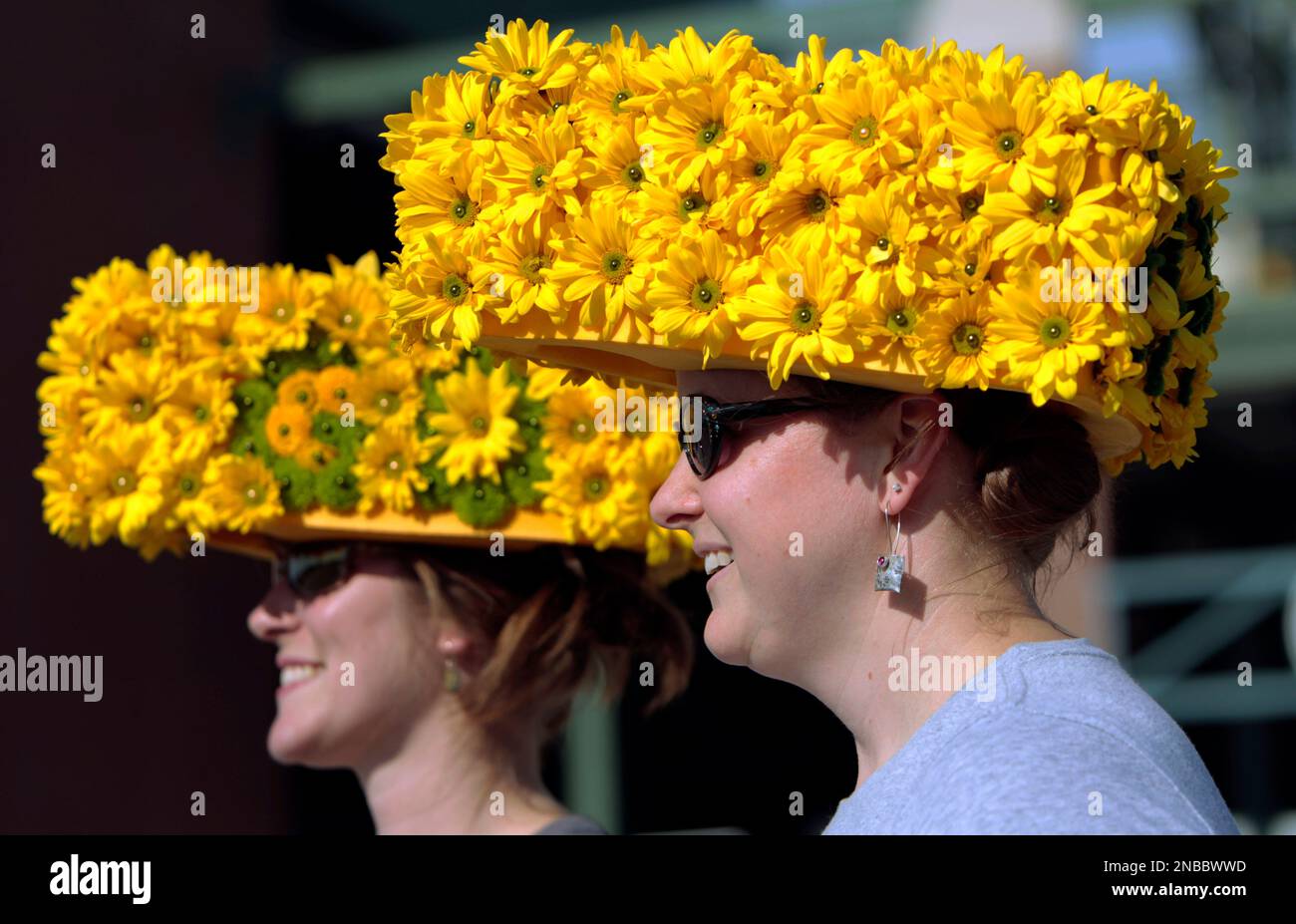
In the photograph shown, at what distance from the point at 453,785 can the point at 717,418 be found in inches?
62.2

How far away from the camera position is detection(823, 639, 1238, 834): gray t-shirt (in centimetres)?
189

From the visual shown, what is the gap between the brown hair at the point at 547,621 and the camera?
149 inches

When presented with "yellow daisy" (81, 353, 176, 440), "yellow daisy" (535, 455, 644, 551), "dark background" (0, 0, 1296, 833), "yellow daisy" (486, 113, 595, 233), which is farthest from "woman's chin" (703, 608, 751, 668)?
"dark background" (0, 0, 1296, 833)

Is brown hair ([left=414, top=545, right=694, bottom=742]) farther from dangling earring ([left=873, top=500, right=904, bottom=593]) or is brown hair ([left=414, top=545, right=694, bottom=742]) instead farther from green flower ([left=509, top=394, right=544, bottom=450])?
dangling earring ([left=873, top=500, right=904, bottom=593])

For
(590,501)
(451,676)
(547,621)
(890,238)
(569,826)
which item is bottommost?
(569,826)

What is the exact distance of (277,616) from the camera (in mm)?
3928

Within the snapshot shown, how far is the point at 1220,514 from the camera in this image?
11.4m

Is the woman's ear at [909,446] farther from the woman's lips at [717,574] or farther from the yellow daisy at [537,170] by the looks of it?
the yellow daisy at [537,170]

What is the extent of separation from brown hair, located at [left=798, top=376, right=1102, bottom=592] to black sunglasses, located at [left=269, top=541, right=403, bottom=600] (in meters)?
1.74

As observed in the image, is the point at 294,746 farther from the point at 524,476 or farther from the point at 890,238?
the point at 890,238

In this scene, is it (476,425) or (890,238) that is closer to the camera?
(890,238)

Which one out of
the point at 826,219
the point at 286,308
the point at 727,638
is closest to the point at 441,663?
the point at 286,308

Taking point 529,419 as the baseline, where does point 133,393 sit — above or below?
above
